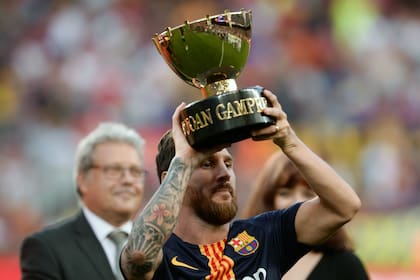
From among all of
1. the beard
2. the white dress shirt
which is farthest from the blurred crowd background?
the beard

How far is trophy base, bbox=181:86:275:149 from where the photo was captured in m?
2.90

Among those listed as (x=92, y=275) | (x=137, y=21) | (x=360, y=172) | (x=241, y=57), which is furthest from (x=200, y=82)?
(x=137, y=21)

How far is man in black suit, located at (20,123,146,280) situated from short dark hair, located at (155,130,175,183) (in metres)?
1.14

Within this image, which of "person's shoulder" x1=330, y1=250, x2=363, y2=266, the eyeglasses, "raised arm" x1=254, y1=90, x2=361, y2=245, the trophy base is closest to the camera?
the trophy base

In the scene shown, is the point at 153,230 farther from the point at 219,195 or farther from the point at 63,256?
the point at 63,256

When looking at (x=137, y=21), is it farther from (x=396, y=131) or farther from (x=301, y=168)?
(x=301, y=168)

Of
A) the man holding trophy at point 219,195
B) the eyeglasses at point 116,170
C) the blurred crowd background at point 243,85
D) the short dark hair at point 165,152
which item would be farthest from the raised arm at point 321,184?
the blurred crowd background at point 243,85

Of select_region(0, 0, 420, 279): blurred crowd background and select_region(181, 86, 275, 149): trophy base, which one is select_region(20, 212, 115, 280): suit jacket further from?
select_region(0, 0, 420, 279): blurred crowd background

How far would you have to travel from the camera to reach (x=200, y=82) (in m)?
3.12

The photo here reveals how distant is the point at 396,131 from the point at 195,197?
299 inches

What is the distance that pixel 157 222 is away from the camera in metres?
2.93

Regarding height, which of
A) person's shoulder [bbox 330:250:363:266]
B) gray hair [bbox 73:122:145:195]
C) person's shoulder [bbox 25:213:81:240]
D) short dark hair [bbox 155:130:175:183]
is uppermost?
gray hair [bbox 73:122:145:195]

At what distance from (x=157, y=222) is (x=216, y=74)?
52 cm

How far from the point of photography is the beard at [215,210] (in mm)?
3049
